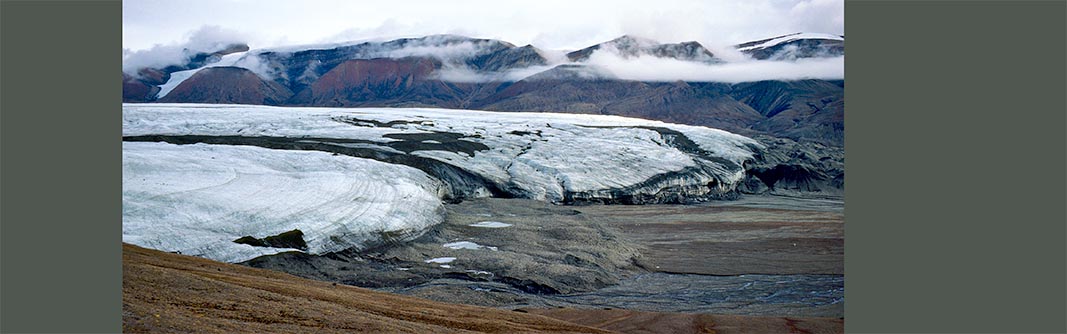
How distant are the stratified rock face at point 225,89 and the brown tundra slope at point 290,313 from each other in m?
82.7

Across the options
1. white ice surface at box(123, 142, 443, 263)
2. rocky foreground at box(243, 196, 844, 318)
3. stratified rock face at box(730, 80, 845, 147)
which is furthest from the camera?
stratified rock face at box(730, 80, 845, 147)

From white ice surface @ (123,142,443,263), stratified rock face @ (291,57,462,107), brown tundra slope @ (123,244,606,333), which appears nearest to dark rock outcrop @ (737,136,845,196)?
white ice surface @ (123,142,443,263)

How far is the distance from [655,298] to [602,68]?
10360 cm

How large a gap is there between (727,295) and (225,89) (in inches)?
3604

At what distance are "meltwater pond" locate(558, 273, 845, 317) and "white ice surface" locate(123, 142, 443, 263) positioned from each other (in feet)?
19.6

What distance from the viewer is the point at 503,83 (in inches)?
5113

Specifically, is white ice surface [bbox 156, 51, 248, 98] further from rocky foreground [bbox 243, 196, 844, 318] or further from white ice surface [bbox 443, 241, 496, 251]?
white ice surface [bbox 443, 241, 496, 251]

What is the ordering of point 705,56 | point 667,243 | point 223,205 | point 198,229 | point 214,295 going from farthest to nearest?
point 705,56 < point 667,243 < point 223,205 < point 198,229 < point 214,295

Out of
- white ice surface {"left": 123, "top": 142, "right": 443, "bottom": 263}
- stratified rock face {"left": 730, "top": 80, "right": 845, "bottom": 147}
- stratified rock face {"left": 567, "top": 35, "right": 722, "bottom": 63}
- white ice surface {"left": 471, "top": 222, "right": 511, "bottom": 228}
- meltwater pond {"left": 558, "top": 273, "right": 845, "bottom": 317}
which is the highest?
stratified rock face {"left": 567, "top": 35, "right": 722, "bottom": 63}

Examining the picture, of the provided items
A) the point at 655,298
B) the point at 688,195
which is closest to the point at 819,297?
the point at 655,298

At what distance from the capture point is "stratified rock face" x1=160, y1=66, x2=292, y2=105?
309 feet

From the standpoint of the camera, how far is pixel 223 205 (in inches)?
727

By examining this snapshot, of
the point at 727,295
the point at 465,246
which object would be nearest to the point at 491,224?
the point at 465,246

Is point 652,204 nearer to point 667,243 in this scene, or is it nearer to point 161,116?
point 667,243
